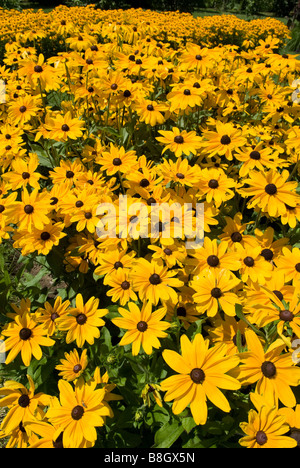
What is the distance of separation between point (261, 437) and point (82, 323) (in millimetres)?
893

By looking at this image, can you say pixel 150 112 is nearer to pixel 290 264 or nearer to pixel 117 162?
pixel 117 162

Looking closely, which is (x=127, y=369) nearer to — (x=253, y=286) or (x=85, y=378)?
(x=85, y=378)

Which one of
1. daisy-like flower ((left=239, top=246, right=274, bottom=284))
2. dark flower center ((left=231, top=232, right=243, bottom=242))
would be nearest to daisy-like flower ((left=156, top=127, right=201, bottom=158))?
dark flower center ((left=231, top=232, right=243, bottom=242))

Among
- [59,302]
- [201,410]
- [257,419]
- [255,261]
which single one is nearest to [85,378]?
[59,302]

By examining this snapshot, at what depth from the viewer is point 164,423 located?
5.06 feet

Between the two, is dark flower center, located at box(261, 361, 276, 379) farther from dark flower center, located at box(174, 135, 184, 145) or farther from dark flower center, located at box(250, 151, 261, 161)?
dark flower center, located at box(174, 135, 184, 145)

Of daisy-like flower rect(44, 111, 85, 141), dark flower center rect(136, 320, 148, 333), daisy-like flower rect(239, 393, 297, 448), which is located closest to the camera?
daisy-like flower rect(239, 393, 297, 448)

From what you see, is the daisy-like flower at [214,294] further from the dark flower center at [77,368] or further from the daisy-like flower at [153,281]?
the dark flower center at [77,368]

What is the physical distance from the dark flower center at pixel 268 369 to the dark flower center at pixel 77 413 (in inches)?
28.0

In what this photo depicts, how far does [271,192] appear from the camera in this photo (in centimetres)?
180

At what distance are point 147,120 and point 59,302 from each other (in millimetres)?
1363

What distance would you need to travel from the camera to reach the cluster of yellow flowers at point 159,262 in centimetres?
123

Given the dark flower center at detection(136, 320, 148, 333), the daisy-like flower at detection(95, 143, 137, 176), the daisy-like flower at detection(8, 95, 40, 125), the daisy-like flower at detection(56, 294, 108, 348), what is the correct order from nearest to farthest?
the dark flower center at detection(136, 320, 148, 333), the daisy-like flower at detection(56, 294, 108, 348), the daisy-like flower at detection(95, 143, 137, 176), the daisy-like flower at detection(8, 95, 40, 125)
